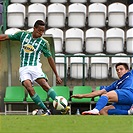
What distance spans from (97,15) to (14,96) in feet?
12.5

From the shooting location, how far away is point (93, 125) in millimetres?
6035

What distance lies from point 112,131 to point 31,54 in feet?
16.3

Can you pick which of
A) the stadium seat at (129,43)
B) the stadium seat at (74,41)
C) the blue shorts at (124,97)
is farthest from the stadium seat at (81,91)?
the blue shorts at (124,97)

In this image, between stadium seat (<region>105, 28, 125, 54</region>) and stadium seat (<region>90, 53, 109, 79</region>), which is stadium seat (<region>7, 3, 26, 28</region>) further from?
stadium seat (<region>90, 53, 109, 79</region>)

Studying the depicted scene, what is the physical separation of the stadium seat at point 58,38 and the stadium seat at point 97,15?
3.61 ft

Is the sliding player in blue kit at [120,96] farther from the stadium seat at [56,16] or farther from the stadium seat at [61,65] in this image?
the stadium seat at [56,16]

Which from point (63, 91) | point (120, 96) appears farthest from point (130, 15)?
point (120, 96)

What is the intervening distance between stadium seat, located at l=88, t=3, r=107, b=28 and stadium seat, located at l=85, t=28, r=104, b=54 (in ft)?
2.44

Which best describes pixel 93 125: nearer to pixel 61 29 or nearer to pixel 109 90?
pixel 109 90

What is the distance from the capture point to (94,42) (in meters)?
14.7

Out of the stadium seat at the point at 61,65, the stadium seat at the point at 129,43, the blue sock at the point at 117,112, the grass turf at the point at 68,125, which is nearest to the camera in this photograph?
the grass turf at the point at 68,125

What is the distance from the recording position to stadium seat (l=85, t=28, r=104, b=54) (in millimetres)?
14742

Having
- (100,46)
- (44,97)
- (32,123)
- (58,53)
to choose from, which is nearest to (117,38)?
(100,46)

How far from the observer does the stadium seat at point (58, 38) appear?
1466 centimetres
